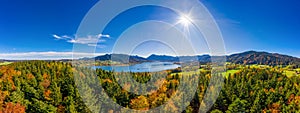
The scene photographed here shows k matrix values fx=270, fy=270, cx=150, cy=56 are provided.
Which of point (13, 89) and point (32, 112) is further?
point (13, 89)

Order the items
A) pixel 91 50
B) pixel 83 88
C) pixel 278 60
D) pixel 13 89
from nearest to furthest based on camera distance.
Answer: pixel 91 50 → pixel 83 88 → pixel 13 89 → pixel 278 60

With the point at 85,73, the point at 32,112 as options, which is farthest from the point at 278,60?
the point at 32,112

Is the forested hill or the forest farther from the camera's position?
the forested hill

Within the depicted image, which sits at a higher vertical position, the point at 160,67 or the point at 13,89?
the point at 160,67

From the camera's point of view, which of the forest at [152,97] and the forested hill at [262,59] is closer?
the forest at [152,97]

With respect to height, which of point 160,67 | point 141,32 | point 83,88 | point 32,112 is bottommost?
point 32,112

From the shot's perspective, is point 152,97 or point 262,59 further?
point 262,59

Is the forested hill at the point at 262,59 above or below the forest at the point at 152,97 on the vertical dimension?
above

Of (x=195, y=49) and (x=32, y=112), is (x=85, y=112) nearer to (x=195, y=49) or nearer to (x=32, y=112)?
(x=32, y=112)

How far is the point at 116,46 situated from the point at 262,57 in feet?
307

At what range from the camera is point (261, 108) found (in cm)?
3994

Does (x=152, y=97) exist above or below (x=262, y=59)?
below

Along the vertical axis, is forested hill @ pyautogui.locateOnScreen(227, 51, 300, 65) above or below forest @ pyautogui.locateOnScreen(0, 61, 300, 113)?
above

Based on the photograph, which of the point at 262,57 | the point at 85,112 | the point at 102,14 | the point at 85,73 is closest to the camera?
the point at 102,14
